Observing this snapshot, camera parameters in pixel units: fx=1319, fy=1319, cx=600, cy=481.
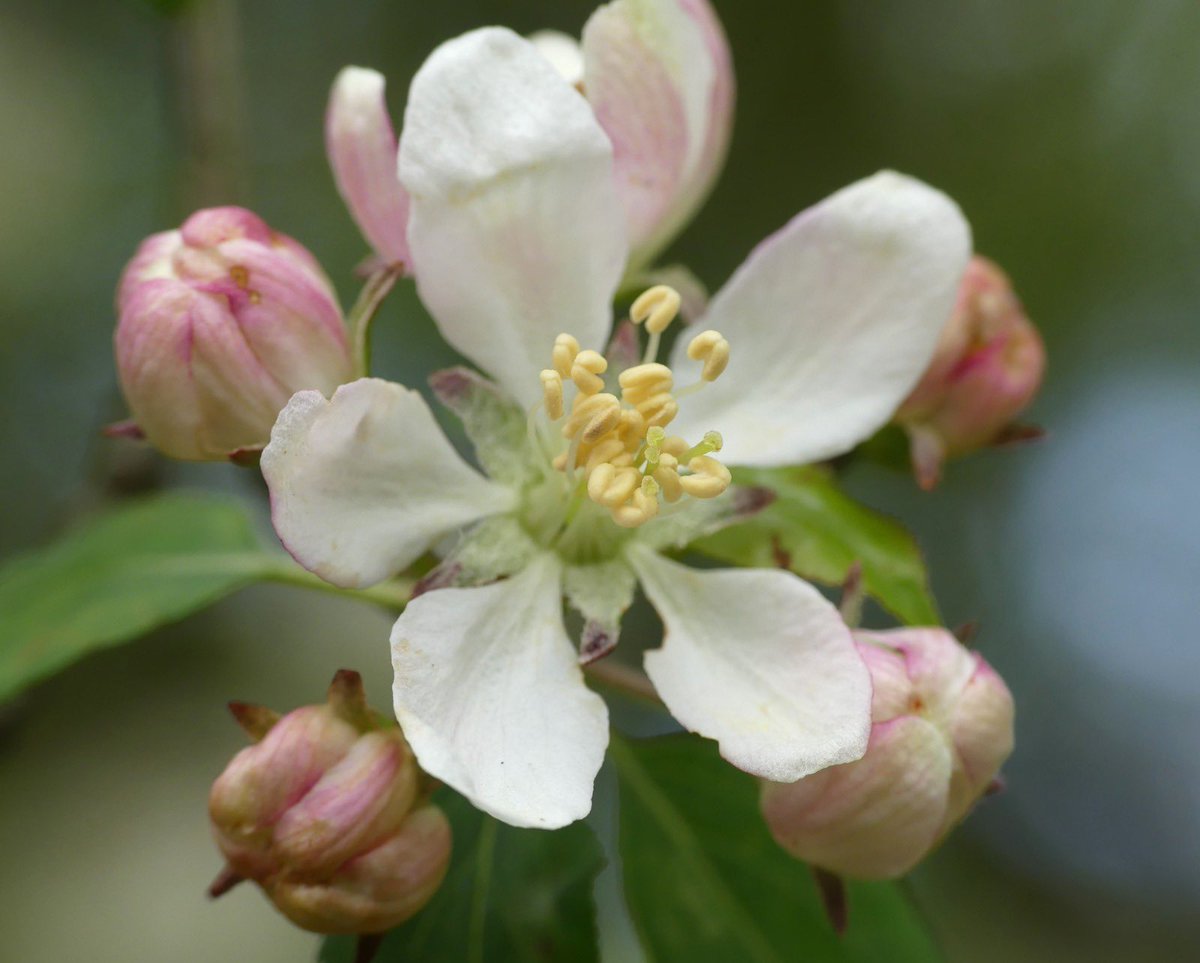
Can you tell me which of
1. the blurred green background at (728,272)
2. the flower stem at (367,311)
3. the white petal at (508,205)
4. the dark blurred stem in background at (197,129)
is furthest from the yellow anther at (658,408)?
the blurred green background at (728,272)

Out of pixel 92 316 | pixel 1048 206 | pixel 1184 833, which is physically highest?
pixel 1048 206

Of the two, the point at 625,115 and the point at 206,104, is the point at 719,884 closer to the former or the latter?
the point at 625,115

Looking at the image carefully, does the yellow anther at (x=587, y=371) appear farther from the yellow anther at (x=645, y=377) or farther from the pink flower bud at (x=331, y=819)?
the pink flower bud at (x=331, y=819)

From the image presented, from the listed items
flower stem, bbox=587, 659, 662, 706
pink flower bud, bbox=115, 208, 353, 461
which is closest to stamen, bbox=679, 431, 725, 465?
flower stem, bbox=587, 659, 662, 706

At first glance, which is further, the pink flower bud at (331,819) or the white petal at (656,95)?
the white petal at (656,95)

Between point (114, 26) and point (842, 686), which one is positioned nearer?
point (842, 686)

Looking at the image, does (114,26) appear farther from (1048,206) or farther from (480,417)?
(480,417)

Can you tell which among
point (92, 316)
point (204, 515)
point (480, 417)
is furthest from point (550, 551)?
point (92, 316)
